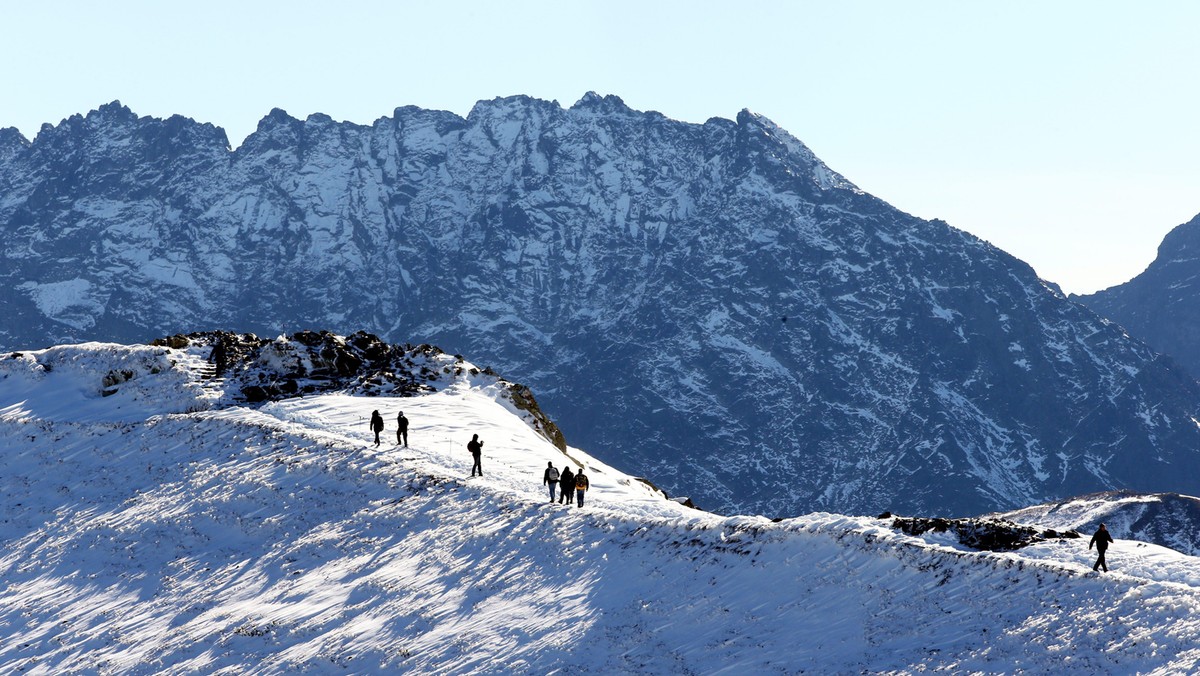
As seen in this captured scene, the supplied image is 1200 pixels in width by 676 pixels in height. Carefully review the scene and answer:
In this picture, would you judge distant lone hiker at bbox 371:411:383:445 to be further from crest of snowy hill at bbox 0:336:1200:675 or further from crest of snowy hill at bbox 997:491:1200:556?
crest of snowy hill at bbox 997:491:1200:556

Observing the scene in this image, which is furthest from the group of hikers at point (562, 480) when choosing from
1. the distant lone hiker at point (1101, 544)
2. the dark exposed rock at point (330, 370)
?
the dark exposed rock at point (330, 370)

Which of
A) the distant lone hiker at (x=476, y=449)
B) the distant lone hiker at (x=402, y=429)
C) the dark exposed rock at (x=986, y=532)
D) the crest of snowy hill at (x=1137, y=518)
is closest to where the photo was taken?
the dark exposed rock at (x=986, y=532)

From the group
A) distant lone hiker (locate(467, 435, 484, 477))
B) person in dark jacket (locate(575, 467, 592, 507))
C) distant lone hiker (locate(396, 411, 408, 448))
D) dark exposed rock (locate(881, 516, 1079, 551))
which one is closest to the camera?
dark exposed rock (locate(881, 516, 1079, 551))

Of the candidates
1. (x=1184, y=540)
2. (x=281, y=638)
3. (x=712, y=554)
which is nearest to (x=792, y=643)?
(x=712, y=554)

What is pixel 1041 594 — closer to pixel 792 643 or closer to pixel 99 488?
pixel 792 643

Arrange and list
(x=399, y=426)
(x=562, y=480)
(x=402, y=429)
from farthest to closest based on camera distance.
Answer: (x=399, y=426), (x=402, y=429), (x=562, y=480)

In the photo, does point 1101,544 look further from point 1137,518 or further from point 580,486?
point 1137,518

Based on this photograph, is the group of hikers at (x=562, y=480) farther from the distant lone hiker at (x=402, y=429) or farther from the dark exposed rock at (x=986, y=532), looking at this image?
the dark exposed rock at (x=986, y=532)

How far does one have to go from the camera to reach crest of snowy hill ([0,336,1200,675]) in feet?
101

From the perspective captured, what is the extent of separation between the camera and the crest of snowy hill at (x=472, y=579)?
30.8 meters

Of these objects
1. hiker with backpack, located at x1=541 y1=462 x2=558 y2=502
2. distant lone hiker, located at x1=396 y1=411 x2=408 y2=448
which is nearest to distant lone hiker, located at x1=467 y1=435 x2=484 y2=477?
hiker with backpack, located at x1=541 y1=462 x2=558 y2=502

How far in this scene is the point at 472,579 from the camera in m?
37.9

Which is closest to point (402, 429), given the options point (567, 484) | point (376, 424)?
point (376, 424)

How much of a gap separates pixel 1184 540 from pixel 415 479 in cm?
18121
